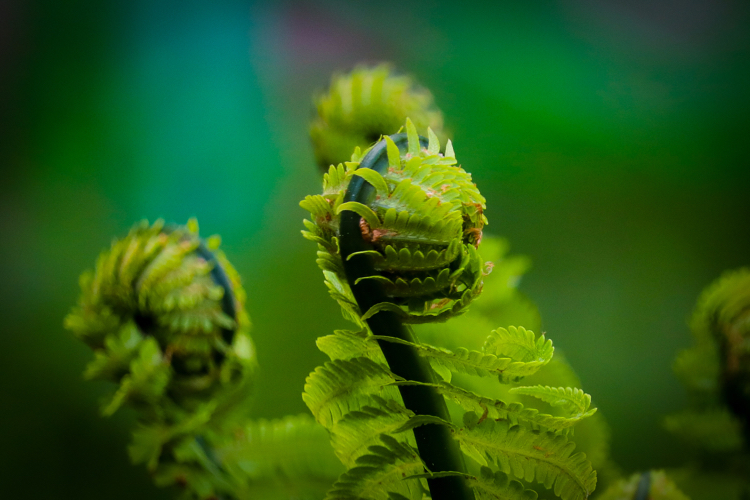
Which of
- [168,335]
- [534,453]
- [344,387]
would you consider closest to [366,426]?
[344,387]

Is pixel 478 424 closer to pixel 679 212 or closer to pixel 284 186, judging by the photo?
pixel 284 186

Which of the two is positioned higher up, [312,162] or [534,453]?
[312,162]

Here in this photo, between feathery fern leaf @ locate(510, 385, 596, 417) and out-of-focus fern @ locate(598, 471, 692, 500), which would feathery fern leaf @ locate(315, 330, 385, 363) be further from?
out-of-focus fern @ locate(598, 471, 692, 500)

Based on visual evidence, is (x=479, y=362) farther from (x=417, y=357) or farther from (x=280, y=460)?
(x=280, y=460)

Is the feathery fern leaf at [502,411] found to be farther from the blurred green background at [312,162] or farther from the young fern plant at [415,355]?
the blurred green background at [312,162]

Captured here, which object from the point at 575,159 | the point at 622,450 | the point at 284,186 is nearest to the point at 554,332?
the point at 622,450

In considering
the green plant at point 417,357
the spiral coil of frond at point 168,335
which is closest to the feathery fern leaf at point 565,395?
the green plant at point 417,357
